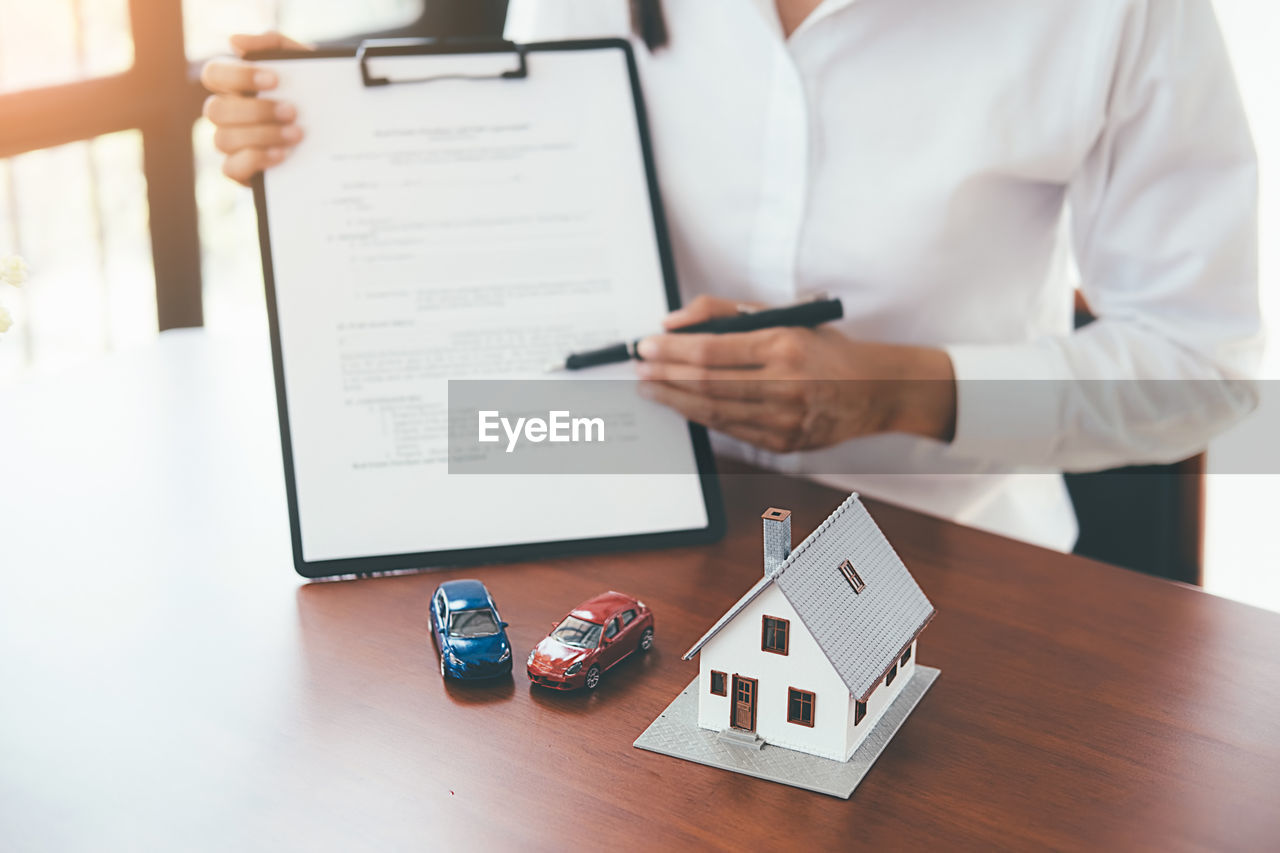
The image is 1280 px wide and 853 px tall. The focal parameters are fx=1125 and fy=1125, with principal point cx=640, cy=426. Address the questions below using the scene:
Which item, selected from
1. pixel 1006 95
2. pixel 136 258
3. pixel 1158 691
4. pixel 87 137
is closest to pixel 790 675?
pixel 1158 691

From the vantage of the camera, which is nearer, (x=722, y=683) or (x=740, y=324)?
(x=722, y=683)

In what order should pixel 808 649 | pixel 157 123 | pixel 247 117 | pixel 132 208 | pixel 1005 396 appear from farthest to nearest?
pixel 132 208
pixel 157 123
pixel 1005 396
pixel 247 117
pixel 808 649

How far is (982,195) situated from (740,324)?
0.31 metres

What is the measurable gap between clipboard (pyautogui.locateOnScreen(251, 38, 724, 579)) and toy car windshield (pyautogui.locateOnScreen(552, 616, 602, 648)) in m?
0.17

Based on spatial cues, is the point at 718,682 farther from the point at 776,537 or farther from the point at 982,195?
the point at 982,195

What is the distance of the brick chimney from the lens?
25.5 inches

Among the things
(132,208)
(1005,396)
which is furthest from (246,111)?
(132,208)

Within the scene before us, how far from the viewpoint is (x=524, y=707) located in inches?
28.3

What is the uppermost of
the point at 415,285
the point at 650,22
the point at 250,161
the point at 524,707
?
the point at 650,22

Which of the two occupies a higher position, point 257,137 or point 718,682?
point 257,137

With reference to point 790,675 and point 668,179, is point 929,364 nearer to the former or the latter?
point 668,179

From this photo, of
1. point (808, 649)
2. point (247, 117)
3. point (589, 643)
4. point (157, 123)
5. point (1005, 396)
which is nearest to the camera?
point (808, 649)

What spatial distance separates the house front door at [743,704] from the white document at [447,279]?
281 millimetres

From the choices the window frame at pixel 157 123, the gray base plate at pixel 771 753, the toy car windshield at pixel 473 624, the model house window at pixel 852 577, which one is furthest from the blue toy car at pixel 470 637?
the window frame at pixel 157 123
